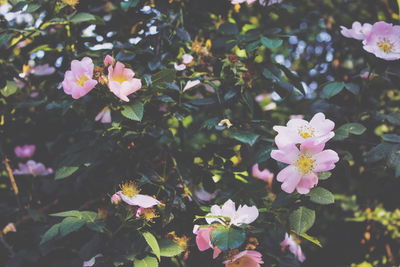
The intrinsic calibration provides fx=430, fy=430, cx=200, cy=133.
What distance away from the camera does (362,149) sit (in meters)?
1.90

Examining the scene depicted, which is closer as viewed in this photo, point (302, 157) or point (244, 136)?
point (302, 157)

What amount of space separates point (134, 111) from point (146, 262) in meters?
0.39

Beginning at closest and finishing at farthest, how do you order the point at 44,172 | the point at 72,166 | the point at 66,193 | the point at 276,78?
the point at 72,166, the point at 276,78, the point at 66,193, the point at 44,172

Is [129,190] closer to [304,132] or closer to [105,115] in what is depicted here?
[105,115]

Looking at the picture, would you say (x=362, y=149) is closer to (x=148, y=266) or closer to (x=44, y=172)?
(x=148, y=266)

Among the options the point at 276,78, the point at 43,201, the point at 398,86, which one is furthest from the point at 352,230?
the point at 43,201

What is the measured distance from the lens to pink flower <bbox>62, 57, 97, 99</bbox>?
3.75 feet

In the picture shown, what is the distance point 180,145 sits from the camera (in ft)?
5.45

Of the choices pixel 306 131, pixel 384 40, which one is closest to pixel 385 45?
pixel 384 40

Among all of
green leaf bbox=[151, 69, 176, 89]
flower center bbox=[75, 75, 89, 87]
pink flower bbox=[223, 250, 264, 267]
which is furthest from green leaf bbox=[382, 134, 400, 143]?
flower center bbox=[75, 75, 89, 87]

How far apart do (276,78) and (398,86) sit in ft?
1.49

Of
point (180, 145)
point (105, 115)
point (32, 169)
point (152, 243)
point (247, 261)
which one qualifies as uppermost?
point (105, 115)

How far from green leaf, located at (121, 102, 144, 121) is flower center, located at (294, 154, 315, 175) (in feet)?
1.39

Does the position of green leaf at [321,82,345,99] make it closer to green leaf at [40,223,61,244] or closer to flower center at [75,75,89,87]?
flower center at [75,75,89,87]
